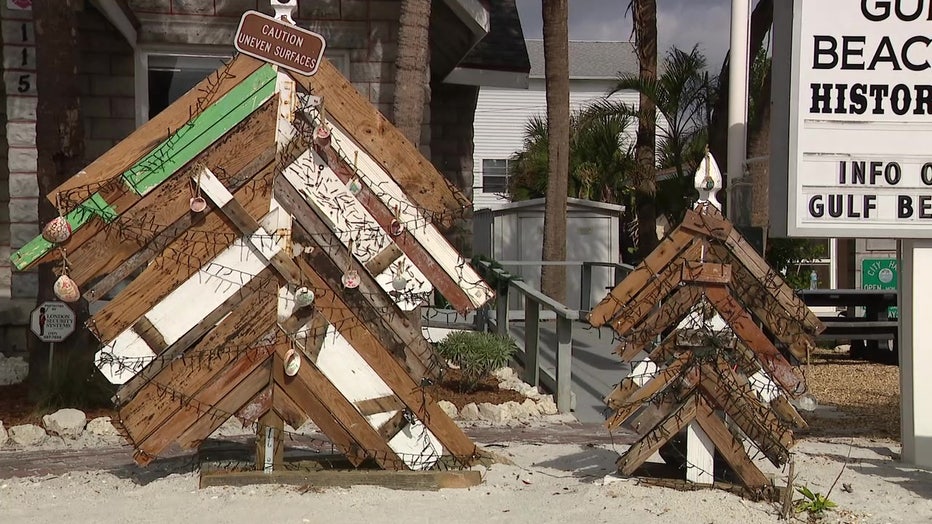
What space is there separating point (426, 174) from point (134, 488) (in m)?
2.09

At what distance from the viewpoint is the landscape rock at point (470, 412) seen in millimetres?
7809

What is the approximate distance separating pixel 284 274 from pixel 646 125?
13.1 metres

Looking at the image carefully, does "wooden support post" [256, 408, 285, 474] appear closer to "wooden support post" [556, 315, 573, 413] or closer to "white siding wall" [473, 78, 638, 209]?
"wooden support post" [556, 315, 573, 413]

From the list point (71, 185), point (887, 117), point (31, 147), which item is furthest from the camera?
point (31, 147)

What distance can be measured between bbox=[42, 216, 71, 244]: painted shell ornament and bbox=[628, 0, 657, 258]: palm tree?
12.7 metres

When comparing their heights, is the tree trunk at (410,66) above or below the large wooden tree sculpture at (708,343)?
above

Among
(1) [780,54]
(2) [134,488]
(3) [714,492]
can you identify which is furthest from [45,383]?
(1) [780,54]

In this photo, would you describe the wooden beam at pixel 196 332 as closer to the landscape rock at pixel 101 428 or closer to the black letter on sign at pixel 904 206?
the landscape rock at pixel 101 428

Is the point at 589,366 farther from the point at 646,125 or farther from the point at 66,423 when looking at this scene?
the point at 646,125

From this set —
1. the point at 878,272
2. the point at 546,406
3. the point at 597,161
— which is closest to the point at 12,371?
the point at 546,406

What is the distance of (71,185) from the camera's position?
185 inches

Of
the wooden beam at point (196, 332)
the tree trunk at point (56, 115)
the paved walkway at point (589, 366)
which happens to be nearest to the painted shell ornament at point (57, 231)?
the wooden beam at point (196, 332)

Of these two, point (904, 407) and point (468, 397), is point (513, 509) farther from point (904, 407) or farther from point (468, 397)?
point (468, 397)

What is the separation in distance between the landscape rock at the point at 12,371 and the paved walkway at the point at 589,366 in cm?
458
